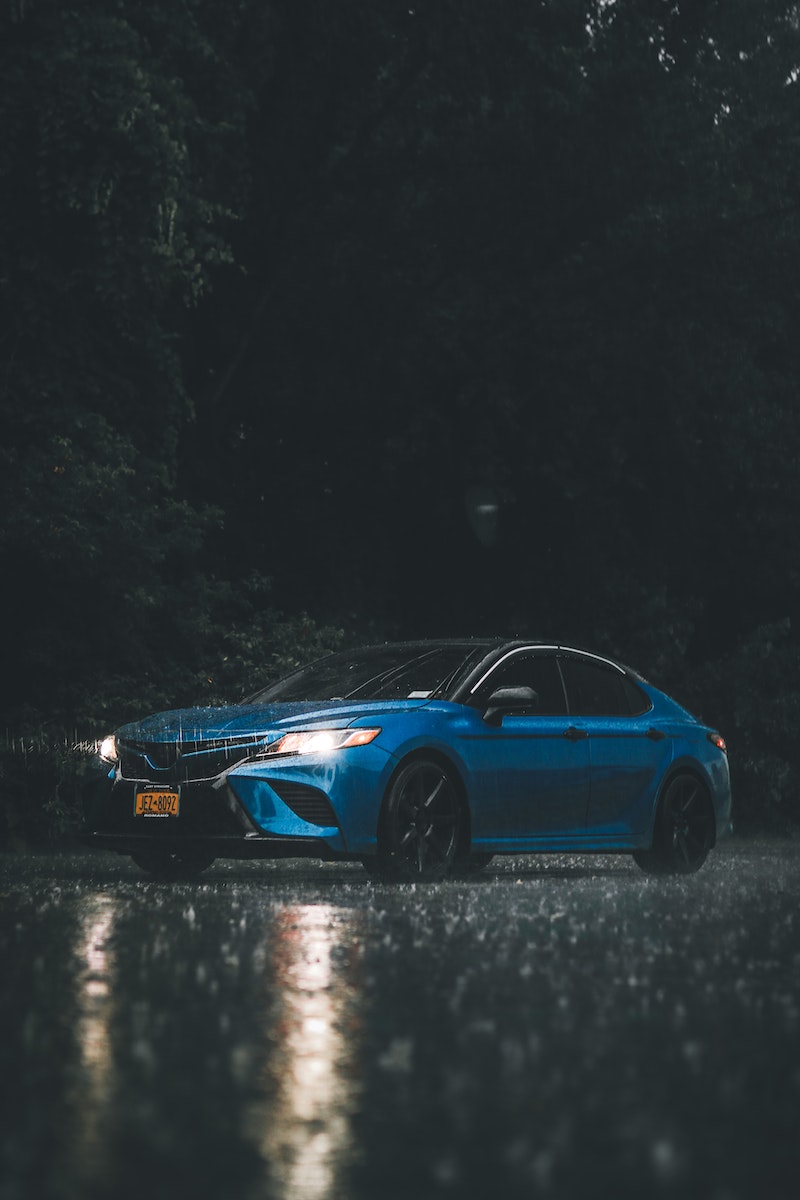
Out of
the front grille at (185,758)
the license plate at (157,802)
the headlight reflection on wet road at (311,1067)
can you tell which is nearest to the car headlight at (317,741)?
the front grille at (185,758)

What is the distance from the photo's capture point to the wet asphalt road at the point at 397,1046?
5.47 m

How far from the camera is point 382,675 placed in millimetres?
14969

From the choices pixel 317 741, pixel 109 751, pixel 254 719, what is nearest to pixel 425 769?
pixel 317 741

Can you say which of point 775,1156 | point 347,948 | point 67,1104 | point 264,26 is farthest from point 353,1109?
point 264,26

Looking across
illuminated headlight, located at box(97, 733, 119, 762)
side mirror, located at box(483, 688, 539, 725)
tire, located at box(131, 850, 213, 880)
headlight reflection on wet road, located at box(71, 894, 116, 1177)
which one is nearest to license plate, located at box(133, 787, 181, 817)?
illuminated headlight, located at box(97, 733, 119, 762)

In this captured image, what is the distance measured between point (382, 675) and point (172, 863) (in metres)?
1.91

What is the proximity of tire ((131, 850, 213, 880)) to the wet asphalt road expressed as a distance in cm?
179

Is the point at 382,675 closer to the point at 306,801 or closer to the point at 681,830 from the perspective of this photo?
the point at 306,801

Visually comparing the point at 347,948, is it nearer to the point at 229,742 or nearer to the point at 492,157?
the point at 229,742

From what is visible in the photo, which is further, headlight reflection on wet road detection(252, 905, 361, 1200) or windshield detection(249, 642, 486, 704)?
windshield detection(249, 642, 486, 704)

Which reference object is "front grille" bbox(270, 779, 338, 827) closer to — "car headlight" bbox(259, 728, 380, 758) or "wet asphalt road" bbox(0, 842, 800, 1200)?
"car headlight" bbox(259, 728, 380, 758)

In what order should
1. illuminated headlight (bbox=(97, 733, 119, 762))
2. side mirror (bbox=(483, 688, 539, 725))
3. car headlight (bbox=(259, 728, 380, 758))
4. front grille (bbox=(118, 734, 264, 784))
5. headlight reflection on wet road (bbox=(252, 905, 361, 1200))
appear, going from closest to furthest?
headlight reflection on wet road (bbox=(252, 905, 361, 1200)), car headlight (bbox=(259, 728, 380, 758)), front grille (bbox=(118, 734, 264, 784)), side mirror (bbox=(483, 688, 539, 725)), illuminated headlight (bbox=(97, 733, 119, 762))

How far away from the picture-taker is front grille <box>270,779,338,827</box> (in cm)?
1318

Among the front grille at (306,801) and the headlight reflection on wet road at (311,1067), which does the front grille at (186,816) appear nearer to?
the front grille at (306,801)
